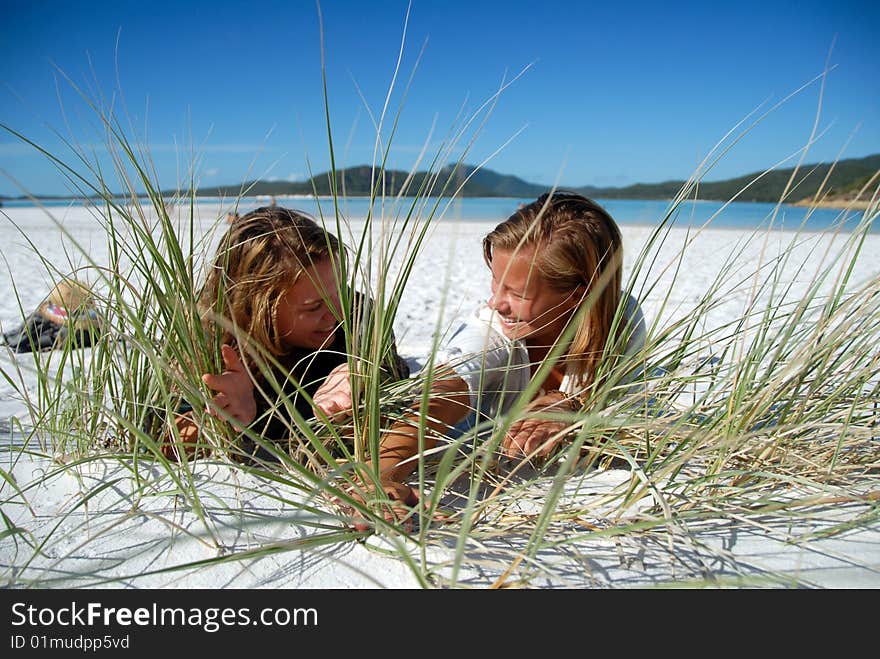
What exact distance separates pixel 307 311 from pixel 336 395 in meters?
0.38

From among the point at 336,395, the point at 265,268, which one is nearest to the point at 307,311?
the point at 265,268

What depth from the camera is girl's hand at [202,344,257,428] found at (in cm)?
121

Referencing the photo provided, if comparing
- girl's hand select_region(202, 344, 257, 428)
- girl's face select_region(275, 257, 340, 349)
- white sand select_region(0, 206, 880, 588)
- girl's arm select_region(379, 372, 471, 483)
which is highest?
girl's face select_region(275, 257, 340, 349)

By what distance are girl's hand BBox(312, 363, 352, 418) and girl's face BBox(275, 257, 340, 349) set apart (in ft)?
0.81

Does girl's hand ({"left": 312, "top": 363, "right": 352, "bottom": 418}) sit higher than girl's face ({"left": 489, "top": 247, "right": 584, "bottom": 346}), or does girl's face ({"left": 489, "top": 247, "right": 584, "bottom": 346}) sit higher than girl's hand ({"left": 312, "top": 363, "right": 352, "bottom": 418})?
girl's face ({"left": 489, "top": 247, "right": 584, "bottom": 346})

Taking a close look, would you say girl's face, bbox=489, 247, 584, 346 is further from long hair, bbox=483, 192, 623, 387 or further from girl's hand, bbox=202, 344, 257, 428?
girl's hand, bbox=202, 344, 257, 428

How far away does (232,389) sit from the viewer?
1.23 metres

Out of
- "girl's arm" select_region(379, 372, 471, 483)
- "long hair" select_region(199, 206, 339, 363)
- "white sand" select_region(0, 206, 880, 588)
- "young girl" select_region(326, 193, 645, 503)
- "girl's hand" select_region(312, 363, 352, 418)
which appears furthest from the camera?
"long hair" select_region(199, 206, 339, 363)

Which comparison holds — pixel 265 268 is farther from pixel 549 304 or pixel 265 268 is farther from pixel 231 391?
pixel 549 304

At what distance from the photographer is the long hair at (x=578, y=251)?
62.4 inches

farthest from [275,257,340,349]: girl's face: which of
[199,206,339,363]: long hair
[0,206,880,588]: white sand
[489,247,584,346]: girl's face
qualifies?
[0,206,880,588]: white sand

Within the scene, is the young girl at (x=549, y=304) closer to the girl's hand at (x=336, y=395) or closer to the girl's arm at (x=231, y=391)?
the girl's hand at (x=336, y=395)
